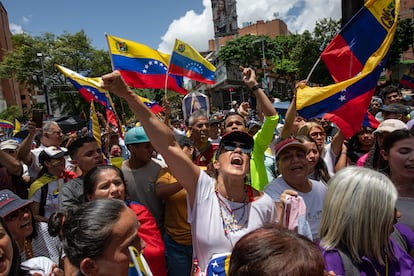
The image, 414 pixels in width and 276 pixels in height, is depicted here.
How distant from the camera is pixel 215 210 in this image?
198 cm

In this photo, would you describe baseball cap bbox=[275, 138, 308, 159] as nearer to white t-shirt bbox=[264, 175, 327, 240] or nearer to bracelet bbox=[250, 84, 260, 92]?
white t-shirt bbox=[264, 175, 327, 240]

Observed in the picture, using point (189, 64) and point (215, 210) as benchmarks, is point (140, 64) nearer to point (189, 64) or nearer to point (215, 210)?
point (189, 64)

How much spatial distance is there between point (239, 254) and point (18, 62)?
100ft

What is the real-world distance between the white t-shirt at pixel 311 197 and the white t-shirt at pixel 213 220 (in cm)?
38

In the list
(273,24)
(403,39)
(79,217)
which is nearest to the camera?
(79,217)

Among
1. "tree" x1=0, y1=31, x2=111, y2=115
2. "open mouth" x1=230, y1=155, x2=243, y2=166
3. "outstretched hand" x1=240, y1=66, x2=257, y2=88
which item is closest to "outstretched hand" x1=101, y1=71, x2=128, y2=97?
"open mouth" x1=230, y1=155, x2=243, y2=166

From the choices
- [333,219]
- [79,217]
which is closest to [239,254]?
[333,219]

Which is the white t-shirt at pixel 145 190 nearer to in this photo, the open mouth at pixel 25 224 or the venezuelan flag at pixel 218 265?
the open mouth at pixel 25 224

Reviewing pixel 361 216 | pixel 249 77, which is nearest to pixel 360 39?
pixel 249 77

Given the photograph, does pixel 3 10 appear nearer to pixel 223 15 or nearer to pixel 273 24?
pixel 223 15

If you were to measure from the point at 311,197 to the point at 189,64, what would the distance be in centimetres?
332

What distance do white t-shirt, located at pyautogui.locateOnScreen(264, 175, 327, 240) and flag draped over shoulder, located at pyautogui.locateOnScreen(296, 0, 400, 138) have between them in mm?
1158

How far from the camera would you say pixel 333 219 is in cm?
162

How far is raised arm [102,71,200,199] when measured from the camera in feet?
6.20
